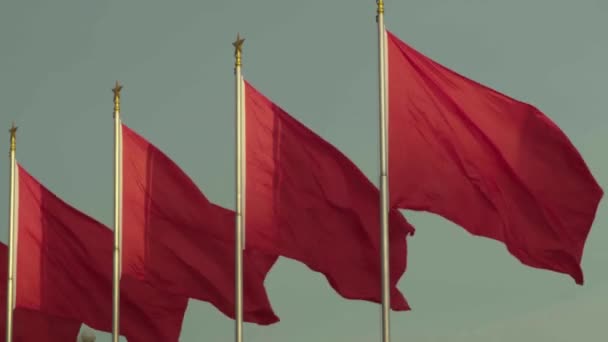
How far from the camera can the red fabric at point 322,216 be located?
40875 millimetres

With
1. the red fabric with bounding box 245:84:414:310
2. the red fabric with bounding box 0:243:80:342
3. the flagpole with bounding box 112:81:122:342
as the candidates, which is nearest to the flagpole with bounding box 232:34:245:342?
the red fabric with bounding box 245:84:414:310

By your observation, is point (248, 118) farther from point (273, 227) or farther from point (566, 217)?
point (566, 217)

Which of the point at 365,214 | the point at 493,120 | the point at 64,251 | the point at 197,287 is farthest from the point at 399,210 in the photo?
the point at 64,251

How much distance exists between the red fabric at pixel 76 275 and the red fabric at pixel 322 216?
6.62 m

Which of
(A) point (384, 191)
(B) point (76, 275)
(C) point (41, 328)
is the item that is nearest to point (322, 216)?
(A) point (384, 191)

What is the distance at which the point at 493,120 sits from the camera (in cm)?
3741

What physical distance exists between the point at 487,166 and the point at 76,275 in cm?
1567

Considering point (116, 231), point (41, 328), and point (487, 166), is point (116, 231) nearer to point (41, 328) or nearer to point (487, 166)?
point (41, 328)

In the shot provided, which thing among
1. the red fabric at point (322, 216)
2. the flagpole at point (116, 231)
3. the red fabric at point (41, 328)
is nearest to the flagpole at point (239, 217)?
the red fabric at point (322, 216)

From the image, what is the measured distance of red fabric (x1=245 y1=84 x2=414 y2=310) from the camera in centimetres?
4088

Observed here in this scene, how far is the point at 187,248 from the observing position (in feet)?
147

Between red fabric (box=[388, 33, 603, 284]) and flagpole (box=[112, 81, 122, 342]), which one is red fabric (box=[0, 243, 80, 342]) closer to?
flagpole (box=[112, 81, 122, 342])

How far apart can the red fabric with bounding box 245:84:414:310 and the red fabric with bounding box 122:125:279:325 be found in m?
2.62

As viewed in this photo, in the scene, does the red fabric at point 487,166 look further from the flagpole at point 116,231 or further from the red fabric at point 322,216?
the flagpole at point 116,231
